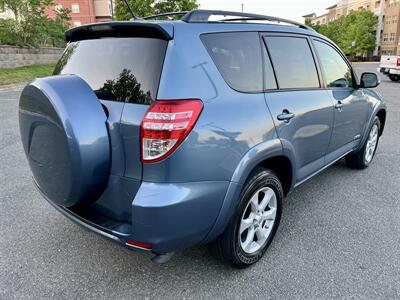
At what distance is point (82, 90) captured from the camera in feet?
6.56

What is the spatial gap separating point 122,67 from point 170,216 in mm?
983

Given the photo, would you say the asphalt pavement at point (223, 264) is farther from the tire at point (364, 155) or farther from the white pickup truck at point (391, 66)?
the white pickup truck at point (391, 66)

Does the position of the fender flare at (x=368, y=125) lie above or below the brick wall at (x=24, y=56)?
below

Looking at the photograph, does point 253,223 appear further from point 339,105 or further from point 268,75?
point 339,105

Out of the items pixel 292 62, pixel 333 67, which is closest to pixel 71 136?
pixel 292 62

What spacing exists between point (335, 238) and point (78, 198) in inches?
86.8

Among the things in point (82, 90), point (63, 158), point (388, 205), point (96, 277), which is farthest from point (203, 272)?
point (388, 205)

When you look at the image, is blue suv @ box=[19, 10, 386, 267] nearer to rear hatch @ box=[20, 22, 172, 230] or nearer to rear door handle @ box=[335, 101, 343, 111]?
rear hatch @ box=[20, 22, 172, 230]

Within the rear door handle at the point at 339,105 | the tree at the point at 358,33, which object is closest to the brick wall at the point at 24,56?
the rear door handle at the point at 339,105

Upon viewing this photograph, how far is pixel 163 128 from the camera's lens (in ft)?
6.00

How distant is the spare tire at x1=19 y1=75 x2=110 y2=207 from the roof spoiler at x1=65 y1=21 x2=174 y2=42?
1.37 ft

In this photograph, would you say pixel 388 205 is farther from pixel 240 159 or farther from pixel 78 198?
pixel 78 198

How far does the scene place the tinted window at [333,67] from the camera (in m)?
3.33

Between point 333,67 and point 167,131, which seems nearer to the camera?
point 167,131
